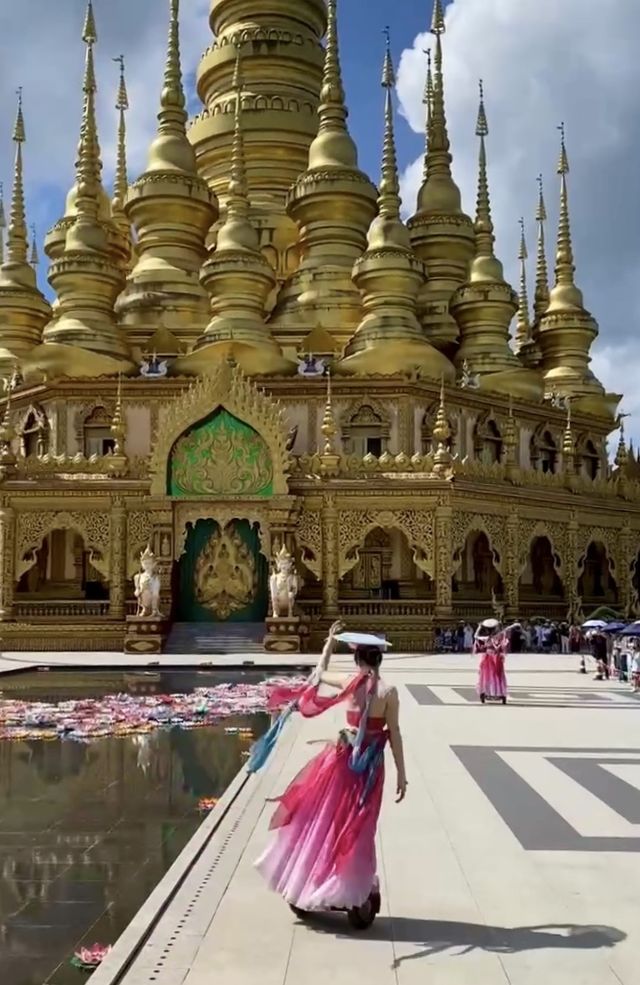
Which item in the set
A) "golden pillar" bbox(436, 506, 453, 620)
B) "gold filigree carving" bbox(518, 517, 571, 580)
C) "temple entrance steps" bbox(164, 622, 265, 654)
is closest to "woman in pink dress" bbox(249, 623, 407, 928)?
"temple entrance steps" bbox(164, 622, 265, 654)

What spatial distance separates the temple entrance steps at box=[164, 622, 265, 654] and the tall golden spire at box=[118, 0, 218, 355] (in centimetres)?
969

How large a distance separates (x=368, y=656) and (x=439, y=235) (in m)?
33.3

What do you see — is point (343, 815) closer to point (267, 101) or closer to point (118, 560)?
point (118, 560)

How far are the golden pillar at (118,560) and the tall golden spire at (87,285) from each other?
578cm

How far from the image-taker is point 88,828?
27.8ft

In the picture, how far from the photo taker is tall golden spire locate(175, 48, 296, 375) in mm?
30469

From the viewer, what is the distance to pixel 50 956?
18.5 feet

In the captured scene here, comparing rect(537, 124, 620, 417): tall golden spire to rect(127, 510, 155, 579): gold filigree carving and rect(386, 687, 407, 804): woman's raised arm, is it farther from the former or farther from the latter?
rect(386, 687, 407, 804): woman's raised arm

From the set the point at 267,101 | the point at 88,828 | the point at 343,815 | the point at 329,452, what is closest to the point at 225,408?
the point at 329,452

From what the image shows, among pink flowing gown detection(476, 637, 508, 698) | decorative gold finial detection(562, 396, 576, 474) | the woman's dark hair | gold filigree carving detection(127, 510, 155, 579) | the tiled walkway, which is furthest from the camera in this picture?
decorative gold finial detection(562, 396, 576, 474)

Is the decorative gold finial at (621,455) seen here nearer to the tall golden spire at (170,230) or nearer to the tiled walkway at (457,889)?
the tall golden spire at (170,230)

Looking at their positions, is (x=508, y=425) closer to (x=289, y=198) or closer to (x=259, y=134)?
(x=289, y=198)

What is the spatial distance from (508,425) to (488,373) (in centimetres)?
387

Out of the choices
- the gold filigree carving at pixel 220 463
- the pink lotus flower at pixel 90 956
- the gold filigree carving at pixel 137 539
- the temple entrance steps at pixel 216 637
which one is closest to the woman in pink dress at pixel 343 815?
the pink lotus flower at pixel 90 956
